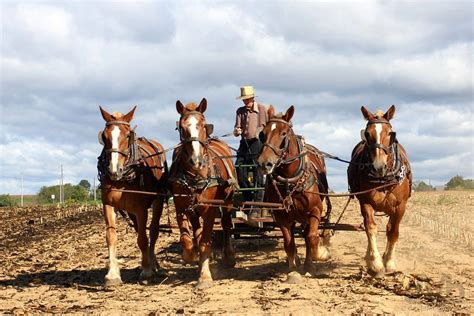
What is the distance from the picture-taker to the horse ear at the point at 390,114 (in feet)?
32.6

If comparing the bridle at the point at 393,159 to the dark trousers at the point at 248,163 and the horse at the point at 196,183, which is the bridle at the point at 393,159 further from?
the horse at the point at 196,183

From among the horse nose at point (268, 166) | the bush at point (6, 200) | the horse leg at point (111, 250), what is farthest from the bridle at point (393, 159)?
the bush at point (6, 200)

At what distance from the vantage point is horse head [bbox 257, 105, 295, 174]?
8.85 metres

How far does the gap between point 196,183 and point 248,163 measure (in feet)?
7.15

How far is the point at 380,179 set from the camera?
9758mm

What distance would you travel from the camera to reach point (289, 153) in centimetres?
941

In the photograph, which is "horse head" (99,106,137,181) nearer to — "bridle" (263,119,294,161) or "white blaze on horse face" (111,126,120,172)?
"white blaze on horse face" (111,126,120,172)

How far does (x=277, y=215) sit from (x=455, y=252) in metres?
4.87

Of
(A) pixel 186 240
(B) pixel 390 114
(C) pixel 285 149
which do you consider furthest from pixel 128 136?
(B) pixel 390 114

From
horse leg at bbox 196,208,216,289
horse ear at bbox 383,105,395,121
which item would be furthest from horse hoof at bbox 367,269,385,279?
horse leg at bbox 196,208,216,289

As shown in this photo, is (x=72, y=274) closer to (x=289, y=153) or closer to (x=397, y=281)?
(x=289, y=153)

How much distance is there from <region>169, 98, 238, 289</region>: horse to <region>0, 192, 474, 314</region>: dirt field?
0.62 m

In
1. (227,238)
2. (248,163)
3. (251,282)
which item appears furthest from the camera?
(248,163)

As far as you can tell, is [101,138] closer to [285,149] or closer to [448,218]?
[285,149]
